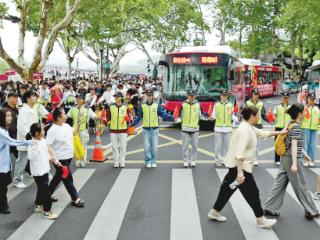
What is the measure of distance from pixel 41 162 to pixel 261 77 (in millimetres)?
32592

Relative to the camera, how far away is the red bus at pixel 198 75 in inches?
677

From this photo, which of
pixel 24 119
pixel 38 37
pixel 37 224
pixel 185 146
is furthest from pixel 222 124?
pixel 38 37

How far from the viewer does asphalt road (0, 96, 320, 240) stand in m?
6.29

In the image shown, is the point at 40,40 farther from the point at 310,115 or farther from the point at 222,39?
the point at 222,39

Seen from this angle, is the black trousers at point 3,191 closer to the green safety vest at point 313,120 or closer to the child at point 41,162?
the child at point 41,162

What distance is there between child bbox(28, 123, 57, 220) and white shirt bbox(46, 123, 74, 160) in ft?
0.88

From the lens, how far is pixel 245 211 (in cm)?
726

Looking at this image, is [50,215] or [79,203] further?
[79,203]

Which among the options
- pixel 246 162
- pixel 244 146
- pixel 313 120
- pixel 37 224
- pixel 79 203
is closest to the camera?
pixel 244 146

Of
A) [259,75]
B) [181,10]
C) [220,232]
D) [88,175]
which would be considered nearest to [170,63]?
[88,175]

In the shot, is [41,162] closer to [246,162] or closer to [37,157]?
[37,157]

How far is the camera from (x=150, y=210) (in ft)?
24.0

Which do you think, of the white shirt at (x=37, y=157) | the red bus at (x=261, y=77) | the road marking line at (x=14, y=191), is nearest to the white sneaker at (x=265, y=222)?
the white shirt at (x=37, y=157)

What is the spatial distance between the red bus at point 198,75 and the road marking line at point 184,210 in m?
7.72
